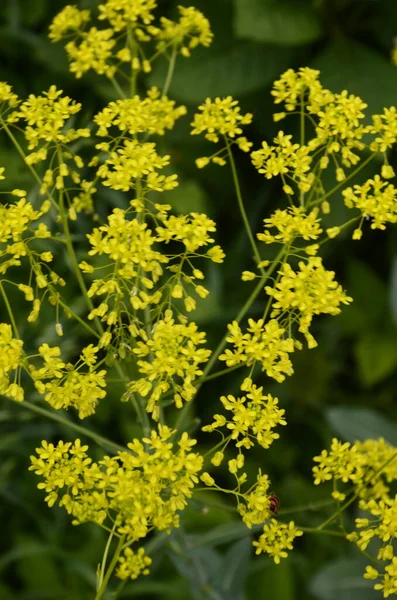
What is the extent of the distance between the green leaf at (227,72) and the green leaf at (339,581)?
181 centimetres

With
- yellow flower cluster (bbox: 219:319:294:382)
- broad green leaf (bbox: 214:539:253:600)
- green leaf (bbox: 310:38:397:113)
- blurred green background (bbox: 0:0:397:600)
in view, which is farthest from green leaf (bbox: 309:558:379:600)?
green leaf (bbox: 310:38:397:113)

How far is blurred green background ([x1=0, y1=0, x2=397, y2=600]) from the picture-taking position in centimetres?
297

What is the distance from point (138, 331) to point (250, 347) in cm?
24

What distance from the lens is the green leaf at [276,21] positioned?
288 centimetres

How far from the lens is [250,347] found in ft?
5.54

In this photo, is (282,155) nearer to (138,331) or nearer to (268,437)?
(138,331)

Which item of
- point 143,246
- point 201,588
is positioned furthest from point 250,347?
point 201,588

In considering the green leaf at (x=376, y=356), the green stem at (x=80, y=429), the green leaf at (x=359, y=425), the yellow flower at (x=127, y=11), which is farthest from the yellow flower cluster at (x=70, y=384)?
the green leaf at (x=376, y=356)

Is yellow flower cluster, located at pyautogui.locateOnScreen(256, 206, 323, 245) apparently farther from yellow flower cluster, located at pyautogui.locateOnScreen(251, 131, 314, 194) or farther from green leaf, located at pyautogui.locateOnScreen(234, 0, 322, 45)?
green leaf, located at pyautogui.locateOnScreen(234, 0, 322, 45)

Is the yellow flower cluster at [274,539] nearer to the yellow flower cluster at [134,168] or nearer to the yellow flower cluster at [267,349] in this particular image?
the yellow flower cluster at [267,349]

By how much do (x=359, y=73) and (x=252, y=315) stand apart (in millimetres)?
1118

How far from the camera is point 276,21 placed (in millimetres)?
3043

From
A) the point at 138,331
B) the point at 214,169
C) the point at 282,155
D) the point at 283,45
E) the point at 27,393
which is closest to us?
the point at 138,331

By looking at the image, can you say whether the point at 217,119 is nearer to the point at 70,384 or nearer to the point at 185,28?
the point at 185,28
